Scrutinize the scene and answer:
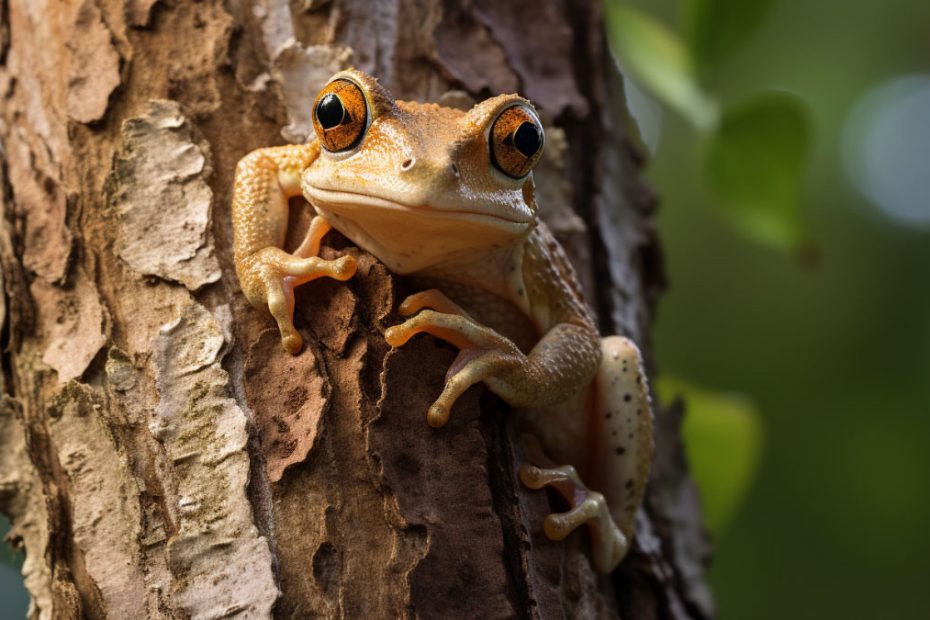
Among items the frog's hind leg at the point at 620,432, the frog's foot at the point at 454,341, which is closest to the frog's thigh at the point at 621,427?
the frog's hind leg at the point at 620,432

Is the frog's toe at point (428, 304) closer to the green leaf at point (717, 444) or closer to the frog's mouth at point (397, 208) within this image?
the frog's mouth at point (397, 208)

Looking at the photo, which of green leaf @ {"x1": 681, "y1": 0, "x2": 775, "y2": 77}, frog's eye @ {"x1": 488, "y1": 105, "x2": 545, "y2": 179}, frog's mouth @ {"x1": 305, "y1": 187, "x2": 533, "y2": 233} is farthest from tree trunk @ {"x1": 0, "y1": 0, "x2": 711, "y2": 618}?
green leaf @ {"x1": 681, "y1": 0, "x2": 775, "y2": 77}

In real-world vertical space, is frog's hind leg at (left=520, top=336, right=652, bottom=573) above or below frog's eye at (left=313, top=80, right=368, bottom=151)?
below

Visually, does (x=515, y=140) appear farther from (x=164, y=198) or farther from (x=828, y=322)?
(x=828, y=322)

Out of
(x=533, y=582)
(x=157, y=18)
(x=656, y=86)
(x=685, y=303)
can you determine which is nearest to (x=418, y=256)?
(x=533, y=582)

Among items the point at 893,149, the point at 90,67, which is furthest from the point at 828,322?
the point at 90,67

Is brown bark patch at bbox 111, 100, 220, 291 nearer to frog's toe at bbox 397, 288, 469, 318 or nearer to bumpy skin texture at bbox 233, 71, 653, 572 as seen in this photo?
bumpy skin texture at bbox 233, 71, 653, 572
